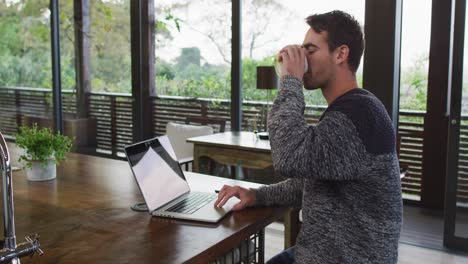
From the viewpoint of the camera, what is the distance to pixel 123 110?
5.46 metres

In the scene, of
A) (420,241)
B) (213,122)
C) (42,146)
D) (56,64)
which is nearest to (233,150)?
(213,122)

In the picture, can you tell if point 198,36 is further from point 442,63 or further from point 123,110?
point 442,63

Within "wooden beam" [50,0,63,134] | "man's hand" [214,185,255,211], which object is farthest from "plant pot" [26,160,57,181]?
"wooden beam" [50,0,63,134]

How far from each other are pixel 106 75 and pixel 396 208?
4689mm

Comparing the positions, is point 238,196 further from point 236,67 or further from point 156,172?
point 236,67

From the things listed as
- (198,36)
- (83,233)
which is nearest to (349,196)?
(83,233)

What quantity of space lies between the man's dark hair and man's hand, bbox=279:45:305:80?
81 mm

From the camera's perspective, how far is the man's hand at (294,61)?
1367 mm

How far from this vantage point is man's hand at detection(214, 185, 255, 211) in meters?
1.57

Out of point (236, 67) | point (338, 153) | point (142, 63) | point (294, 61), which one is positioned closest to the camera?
point (338, 153)

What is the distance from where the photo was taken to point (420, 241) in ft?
11.6

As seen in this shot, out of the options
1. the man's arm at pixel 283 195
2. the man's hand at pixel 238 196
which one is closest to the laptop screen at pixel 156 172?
the man's hand at pixel 238 196

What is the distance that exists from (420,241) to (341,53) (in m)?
2.61

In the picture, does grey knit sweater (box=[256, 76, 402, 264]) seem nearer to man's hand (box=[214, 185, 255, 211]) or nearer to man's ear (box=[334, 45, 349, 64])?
man's ear (box=[334, 45, 349, 64])
